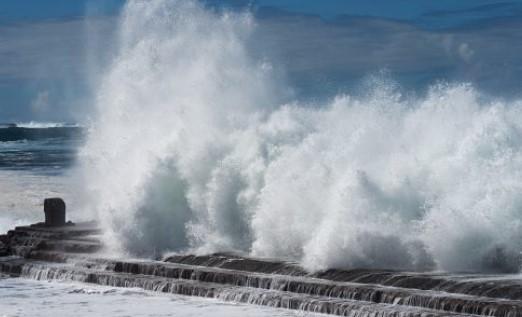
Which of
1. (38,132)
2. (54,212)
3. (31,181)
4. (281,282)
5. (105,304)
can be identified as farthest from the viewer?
(38,132)

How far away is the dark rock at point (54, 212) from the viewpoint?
23.4 m

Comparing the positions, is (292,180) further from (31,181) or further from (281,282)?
(31,181)

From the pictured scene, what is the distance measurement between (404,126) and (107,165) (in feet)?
21.7

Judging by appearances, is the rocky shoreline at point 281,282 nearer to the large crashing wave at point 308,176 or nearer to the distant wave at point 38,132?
the large crashing wave at point 308,176

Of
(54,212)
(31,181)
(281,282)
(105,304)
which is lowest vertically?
(105,304)

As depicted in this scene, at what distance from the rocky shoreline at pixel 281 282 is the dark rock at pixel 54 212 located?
2.36 meters

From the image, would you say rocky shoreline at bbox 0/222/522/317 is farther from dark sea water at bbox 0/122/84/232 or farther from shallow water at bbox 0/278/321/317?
dark sea water at bbox 0/122/84/232

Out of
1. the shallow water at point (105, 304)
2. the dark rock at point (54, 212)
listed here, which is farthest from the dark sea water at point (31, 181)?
the shallow water at point (105, 304)

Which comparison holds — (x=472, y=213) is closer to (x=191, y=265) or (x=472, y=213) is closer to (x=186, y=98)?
(x=191, y=265)

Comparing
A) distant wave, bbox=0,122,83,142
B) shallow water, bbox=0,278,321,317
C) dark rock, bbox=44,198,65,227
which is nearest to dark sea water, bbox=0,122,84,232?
dark rock, bbox=44,198,65,227

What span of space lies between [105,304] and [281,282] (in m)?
2.47

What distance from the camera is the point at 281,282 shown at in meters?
15.3

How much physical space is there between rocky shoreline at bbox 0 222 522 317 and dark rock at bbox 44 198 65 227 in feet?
7.74

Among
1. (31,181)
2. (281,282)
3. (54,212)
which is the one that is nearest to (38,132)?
(31,181)
